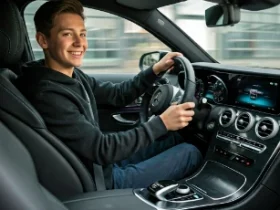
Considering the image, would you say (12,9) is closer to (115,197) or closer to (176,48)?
(115,197)

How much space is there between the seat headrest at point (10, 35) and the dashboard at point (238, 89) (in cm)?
90

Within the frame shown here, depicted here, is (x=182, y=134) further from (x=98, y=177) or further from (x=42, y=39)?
(x=42, y=39)

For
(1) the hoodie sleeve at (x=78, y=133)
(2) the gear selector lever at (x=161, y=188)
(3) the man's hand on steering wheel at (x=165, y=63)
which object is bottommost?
(2) the gear selector lever at (x=161, y=188)

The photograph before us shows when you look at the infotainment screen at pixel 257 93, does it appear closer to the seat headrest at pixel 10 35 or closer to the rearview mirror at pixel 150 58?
the rearview mirror at pixel 150 58

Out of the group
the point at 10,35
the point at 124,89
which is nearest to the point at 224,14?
the point at 124,89

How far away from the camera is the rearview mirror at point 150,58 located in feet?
8.46

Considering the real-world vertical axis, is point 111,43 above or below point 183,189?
above

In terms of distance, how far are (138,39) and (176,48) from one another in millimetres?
474

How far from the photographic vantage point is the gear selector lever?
5.52 ft

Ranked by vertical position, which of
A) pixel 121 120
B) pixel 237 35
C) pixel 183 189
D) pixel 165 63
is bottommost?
pixel 183 189

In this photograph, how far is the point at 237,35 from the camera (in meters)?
3.38

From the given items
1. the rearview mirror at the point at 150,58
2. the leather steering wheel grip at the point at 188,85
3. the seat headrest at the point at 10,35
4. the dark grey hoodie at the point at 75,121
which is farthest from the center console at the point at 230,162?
the seat headrest at the point at 10,35

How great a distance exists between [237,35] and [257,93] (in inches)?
59.7

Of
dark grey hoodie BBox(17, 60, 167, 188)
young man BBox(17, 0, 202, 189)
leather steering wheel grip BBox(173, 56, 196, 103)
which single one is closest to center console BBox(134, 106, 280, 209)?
young man BBox(17, 0, 202, 189)
